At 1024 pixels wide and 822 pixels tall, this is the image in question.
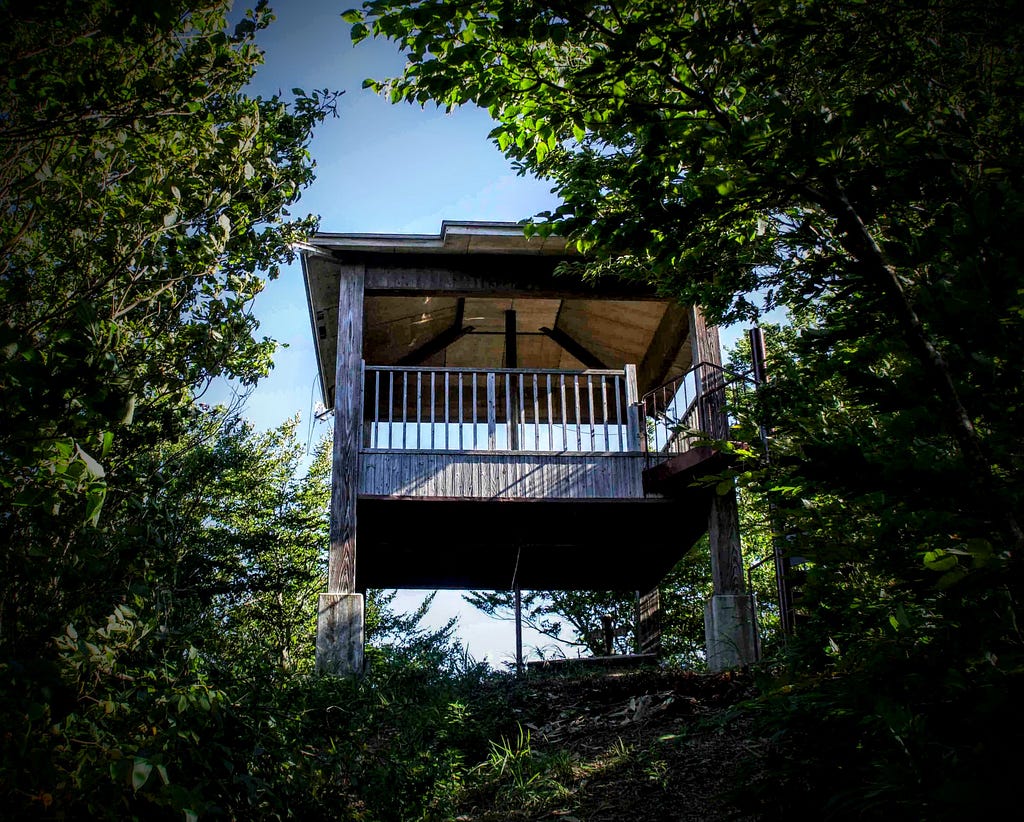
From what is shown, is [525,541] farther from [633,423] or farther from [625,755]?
[625,755]

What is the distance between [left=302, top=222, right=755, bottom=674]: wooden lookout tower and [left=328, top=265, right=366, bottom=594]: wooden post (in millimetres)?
16

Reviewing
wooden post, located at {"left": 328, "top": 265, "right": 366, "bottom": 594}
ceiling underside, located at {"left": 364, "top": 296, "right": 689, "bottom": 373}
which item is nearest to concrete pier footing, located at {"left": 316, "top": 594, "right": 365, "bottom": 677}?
wooden post, located at {"left": 328, "top": 265, "right": 366, "bottom": 594}

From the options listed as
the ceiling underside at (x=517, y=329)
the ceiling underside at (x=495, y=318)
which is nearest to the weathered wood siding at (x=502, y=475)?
the ceiling underside at (x=495, y=318)

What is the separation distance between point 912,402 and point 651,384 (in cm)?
1292

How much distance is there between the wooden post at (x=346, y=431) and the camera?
9.16 metres

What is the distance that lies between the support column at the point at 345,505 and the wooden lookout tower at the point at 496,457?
16 mm

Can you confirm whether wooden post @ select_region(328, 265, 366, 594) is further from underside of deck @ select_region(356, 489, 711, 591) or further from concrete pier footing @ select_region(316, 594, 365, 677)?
underside of deck @ select_region(356, 489, 711, 591)

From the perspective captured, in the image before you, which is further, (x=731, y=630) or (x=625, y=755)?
(x=731, y=630)

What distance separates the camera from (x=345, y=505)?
9.47 meters

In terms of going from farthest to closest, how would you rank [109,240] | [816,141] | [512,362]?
[512,362], [109,240], [816,141]

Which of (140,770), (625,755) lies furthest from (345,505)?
(140,770)

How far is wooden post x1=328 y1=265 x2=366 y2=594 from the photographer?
Answer: 916cm

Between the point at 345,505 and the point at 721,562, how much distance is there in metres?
4.31

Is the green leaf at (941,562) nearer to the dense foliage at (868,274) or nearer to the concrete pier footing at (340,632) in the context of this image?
the dense foliage at (868,274)
